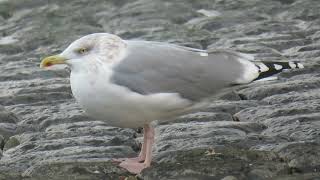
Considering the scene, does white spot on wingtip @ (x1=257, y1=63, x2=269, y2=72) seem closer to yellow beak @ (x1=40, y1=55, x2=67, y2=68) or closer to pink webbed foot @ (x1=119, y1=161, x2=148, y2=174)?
pink webbed foot @ (x1=119, y1=161, x2=148, y2=174)

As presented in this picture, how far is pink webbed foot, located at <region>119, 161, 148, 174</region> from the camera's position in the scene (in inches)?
178

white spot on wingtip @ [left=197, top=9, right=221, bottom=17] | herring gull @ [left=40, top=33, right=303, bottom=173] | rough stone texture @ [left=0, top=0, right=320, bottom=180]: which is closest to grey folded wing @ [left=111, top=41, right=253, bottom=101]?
herring gull @ [left=40, top=33, right=303, bottom=173]

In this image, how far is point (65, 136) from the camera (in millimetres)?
5219

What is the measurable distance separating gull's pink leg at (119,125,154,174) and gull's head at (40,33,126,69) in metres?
0.45

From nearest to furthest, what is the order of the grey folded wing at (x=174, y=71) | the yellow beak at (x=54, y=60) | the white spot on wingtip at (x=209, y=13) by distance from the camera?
the grey folded wing at (x=174, y=71) → the yellow beak at (x=54, y=60) → the white spot on wingtip at (x=209, y=13)

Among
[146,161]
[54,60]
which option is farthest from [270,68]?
[54,60]

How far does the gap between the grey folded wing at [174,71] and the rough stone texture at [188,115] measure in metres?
0.13

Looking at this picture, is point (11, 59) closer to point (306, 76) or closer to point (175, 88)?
point (306, 76)

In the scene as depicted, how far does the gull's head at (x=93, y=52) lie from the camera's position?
15.1 feet

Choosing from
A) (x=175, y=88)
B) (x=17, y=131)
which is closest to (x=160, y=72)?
(x=175, y=88)

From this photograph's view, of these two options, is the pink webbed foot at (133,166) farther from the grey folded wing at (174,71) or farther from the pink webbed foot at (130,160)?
the grey folded wing at (174,71)

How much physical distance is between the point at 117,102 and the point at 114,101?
2 cm

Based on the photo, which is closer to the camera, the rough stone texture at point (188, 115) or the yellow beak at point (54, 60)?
the rough stone texture at point (188, 115)

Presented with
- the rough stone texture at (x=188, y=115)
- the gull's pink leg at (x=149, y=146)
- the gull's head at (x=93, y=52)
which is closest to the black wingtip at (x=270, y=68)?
the rough stone texture at (x=188, y=115)
